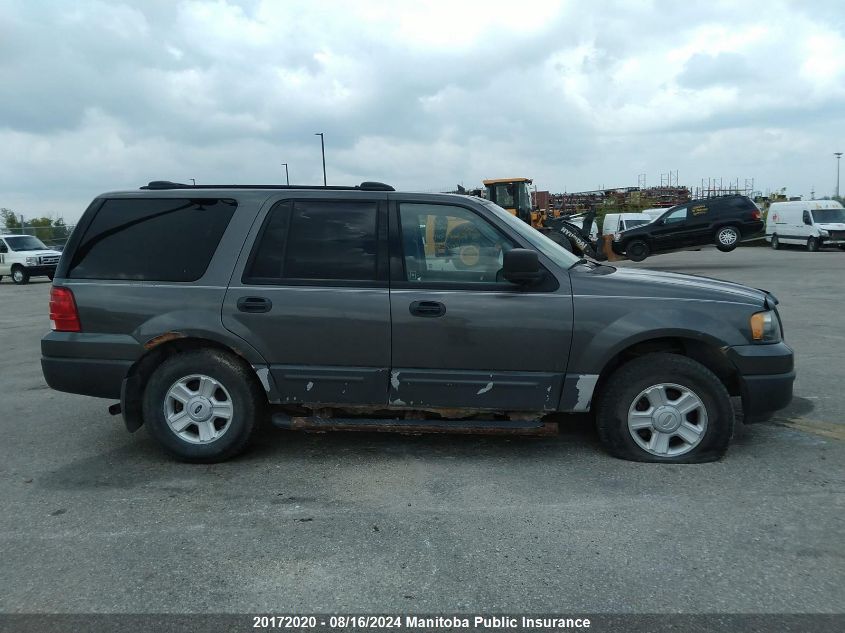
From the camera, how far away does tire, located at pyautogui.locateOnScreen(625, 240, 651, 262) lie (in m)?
21.9

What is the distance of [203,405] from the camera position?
4430mm

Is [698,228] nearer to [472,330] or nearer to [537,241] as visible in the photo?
[537,241]

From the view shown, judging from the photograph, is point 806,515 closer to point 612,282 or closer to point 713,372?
point 713,372

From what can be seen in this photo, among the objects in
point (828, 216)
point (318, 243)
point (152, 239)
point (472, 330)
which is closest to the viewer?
point (472, 330)

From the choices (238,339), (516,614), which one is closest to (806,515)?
(516,614)

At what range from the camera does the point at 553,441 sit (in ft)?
15.7

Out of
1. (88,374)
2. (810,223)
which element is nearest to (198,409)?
(88,374)

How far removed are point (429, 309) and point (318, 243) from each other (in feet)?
2.83

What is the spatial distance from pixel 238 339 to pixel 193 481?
912 mm

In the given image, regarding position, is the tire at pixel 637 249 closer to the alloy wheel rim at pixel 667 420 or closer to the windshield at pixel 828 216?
the windshield at pixel 828 216

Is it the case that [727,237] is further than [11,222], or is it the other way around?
[11,222]

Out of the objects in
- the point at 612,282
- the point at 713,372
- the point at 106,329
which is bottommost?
the point at 713,372

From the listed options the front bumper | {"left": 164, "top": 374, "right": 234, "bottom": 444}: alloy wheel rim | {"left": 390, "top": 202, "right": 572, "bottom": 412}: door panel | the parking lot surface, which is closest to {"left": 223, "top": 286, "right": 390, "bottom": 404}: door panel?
{"left": 390, "top": 202, "right": 572, "bottom": 412}: door panel

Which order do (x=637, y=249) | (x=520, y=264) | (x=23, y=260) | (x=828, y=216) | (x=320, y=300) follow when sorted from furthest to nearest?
(x=828, y=216), (x=23, y=260), (x=637, y=249), (x=320, y=300), (x=520, y=264)
